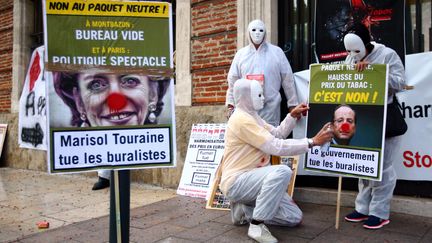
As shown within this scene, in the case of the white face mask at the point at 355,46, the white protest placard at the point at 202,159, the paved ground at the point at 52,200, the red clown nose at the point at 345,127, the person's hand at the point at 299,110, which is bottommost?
the paved ground at the point at 52,200

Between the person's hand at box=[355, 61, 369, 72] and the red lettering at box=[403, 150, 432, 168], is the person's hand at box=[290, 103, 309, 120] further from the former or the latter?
the red lettering at box=[403, 150, 432, 168]

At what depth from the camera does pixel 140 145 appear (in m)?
2.90

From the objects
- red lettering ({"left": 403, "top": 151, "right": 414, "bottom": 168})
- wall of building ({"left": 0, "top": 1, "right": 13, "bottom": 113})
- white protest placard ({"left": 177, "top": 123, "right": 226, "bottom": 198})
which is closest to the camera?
red lettering ({"left": 403, "top": 151, "right": 414, "bottom": 168})

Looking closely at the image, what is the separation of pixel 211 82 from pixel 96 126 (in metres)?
3.24

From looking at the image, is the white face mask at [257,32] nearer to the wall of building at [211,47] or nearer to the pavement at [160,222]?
the wall of building at [211,47]

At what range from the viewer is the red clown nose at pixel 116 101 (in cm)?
283

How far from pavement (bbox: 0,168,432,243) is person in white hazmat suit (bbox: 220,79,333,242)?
0.19 metres

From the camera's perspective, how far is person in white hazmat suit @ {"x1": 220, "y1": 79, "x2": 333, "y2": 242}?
3.45m

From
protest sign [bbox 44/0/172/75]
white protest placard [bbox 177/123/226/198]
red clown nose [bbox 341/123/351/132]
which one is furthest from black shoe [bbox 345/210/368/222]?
protest sign [bbox 44/0/172/75]

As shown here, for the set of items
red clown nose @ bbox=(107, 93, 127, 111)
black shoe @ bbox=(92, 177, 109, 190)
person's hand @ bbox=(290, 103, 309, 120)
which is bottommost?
black shoe @ bbox=(92, 177, 109, 190)

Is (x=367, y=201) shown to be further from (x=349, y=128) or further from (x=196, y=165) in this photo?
(x=196, y=165)

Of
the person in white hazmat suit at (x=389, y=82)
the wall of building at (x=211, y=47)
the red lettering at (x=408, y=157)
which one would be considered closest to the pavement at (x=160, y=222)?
the person in white hazmat suit at (x=389, y=82)

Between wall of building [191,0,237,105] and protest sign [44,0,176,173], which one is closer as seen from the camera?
protest sign [44,0,176,173]

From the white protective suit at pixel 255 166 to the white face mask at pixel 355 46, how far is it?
800 mm
